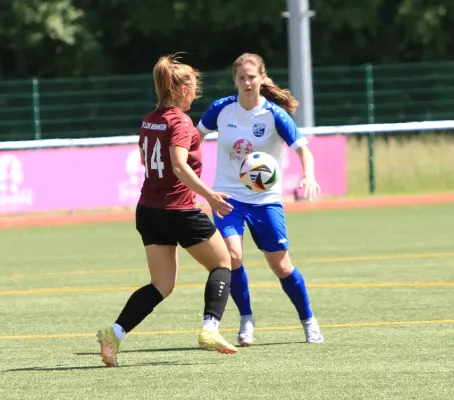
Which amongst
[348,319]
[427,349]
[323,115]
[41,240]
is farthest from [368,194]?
[427,349]

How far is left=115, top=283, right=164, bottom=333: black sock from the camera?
8.51 metres

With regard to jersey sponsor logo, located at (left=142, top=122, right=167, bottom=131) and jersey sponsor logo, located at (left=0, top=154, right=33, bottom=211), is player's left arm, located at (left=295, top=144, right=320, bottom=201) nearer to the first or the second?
jersey sponsor logo, located at (left=142, top=122, right=167, bottom=131)

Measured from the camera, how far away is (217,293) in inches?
337

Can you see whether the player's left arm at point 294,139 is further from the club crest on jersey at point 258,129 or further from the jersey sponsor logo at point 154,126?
Result: the jersey sponsor logo at point 154,126

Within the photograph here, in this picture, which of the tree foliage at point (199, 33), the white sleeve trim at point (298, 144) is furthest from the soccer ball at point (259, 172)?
the tree foliage at point (199, 33)

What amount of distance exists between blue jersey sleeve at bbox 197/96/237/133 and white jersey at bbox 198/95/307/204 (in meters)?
0.04

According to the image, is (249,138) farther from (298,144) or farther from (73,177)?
(73,177)

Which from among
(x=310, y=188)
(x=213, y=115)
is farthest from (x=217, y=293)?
(x=213, y=115)

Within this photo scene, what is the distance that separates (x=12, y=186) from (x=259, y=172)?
13208mm

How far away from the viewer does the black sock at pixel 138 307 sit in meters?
8.51

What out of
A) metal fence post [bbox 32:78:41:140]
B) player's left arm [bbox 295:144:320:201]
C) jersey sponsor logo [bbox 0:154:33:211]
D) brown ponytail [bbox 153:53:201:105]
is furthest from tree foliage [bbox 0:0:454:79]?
brown ponytail [bbox 153:53:201:105]

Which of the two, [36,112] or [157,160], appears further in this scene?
[36,112]

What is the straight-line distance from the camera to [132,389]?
24.7 feet

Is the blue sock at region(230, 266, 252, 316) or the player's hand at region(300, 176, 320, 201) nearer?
the player's hand at region(300, 176, 320, 201)
